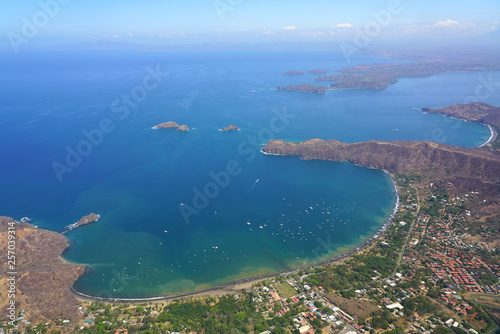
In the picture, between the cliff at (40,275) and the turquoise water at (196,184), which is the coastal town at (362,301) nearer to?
the cliff at (40,275)

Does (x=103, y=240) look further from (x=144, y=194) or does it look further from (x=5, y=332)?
(x=5, y=332)

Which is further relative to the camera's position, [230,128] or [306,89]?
[306,89]

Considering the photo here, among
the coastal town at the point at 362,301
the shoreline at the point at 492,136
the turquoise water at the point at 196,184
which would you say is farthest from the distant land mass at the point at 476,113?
the coastal town at the point at 362,301

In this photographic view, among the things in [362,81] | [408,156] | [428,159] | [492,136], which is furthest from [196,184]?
[362,81]

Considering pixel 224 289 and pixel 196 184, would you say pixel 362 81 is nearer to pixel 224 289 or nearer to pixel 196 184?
pixel 196 184

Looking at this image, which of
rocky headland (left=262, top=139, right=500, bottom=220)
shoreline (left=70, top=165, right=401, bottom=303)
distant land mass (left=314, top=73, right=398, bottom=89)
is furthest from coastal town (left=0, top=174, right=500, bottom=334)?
distant land mass (left=314, top=73, right=398, bottom=89)

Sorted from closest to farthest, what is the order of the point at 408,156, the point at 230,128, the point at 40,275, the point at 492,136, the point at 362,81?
1. the point at 40,275
2. the point at 408,156
3. the point at 492,136
4. the point at 230,128
5. the point at 362,81
